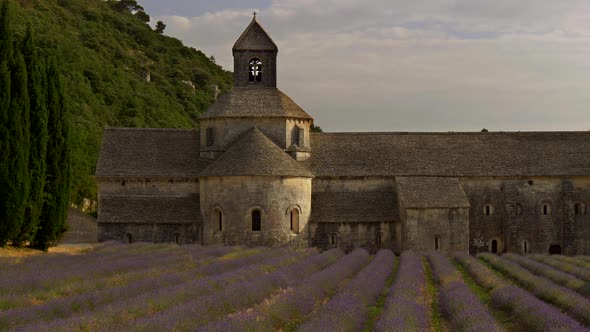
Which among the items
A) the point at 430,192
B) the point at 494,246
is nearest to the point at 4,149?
the point at 430,192

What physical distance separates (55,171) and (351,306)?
20625mm

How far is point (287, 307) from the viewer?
1723 cm

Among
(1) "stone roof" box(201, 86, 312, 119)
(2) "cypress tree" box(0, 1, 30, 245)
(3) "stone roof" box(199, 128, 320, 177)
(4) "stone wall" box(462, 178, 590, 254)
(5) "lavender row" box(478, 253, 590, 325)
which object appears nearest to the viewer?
(5) "lavender row" box(478, 253, 590, 325)

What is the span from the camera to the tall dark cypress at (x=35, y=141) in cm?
3231

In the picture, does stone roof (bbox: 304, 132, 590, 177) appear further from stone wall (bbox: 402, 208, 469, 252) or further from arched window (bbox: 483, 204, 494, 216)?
stone wall (bbox: 402, 208, 469, 252)

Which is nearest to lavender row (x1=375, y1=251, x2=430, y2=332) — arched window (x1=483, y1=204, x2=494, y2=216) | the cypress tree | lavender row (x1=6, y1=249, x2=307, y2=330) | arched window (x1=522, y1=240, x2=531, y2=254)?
lavender row (x1=6, y1=249, x2=307, y2=330)

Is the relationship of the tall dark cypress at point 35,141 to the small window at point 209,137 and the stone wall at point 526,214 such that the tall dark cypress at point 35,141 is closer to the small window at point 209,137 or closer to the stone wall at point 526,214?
the small window at point 209,137

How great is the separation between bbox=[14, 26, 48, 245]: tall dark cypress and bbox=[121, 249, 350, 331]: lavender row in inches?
478

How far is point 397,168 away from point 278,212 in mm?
8325

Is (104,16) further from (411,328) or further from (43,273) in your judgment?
(411,328)

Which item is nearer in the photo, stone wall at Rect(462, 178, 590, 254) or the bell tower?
stone wall at Rect(462, 178, 590, 254)

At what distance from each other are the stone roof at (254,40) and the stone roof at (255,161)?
7229 millimetres

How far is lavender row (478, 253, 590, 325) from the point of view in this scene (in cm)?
1769

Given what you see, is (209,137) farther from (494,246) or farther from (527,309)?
(527,309)
